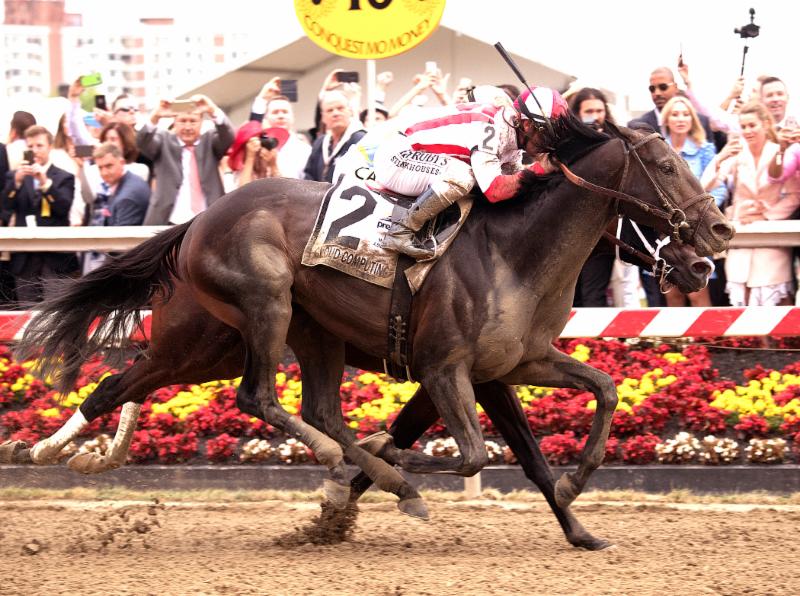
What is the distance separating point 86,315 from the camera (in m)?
6.61

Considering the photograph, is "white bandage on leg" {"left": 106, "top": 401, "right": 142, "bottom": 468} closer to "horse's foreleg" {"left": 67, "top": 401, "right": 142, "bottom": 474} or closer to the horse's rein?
"horse's foreleg" {"left": 67, "top": 401, "right": 142, "bottom": 474}

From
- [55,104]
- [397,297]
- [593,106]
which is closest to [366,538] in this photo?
[397,297]

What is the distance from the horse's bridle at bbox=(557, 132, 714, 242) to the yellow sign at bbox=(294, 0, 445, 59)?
310 cm

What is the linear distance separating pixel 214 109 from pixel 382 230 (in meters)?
3.28

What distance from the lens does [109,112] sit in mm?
10203

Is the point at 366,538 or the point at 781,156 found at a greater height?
the point at 781,156

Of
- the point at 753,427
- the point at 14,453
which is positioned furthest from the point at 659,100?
the point at 14,453

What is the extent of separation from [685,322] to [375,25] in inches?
109

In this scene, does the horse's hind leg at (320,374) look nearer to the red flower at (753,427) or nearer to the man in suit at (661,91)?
the red flower at (753,427)

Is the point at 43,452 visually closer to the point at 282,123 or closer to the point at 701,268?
the point at 701,268

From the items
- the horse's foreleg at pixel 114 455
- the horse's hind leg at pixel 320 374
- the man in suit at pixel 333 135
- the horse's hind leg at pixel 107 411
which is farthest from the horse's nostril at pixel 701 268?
the man in suit at pixel 333 135

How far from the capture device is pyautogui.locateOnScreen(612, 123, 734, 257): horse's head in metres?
5.42

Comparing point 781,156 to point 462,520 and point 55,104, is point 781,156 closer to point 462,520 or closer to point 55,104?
point 462,520

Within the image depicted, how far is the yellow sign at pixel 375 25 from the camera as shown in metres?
8.47
